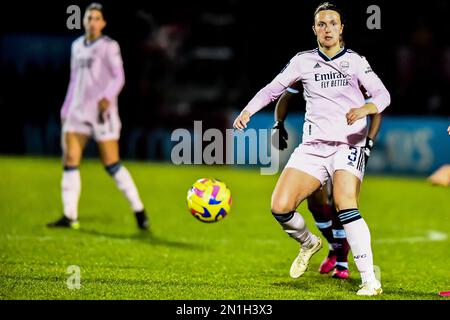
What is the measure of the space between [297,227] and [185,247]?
8.50 ft

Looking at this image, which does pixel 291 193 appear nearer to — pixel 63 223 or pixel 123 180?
pixel 123 180

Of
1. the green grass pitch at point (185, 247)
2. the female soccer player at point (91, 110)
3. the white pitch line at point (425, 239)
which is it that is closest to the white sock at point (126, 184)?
the female soccer player at point (91, 110)

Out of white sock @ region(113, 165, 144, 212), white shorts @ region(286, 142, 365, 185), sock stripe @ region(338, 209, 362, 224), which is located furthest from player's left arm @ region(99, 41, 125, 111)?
sock stripe @ region(338, 209, 362, 224)

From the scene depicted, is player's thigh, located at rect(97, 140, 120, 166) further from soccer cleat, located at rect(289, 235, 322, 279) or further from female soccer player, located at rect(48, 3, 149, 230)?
soccer cleat, located at rect(289, 235, 322, 279)

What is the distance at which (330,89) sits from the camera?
7.08m

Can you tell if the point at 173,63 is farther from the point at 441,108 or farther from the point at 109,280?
the point at 109,280

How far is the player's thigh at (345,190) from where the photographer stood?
268 inches

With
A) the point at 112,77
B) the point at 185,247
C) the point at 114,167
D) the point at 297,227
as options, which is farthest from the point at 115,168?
the point at 297,227

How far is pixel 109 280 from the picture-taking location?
23.4 feet

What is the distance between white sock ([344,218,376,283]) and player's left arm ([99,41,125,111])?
4.39 metres

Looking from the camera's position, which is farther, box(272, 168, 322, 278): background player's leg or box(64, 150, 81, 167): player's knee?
box(64, 150, 81, 167): player's knee

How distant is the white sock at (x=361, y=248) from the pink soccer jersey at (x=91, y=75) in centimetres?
452

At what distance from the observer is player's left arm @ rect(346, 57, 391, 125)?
6656 millimetres
